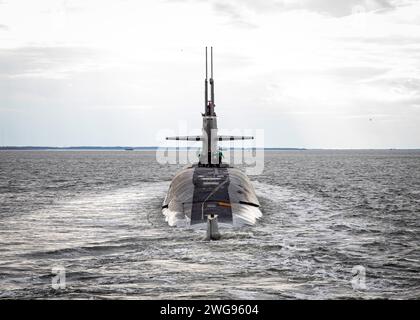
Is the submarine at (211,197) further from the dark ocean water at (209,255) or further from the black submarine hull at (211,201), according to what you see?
the dark ocean water at (209,255)

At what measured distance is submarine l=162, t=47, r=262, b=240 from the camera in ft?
95.9

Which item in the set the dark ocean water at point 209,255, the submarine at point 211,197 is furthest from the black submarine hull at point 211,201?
the dark ocean water at point 209,255

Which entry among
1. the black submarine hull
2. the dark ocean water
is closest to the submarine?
the black submarine hull

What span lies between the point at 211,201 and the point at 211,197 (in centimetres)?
93

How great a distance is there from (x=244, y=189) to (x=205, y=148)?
39.9 feet

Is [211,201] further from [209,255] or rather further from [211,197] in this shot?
[209,255]

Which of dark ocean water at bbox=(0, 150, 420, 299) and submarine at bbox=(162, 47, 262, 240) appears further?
submarine at bbox=(162, 47, 262, 240)

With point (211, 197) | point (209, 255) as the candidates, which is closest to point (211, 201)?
point (211, 197)

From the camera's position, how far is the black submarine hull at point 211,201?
29.8 meters

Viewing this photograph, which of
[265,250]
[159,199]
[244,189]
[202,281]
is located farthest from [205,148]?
[202,281]

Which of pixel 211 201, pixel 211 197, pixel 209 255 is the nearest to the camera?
pixel 209 255

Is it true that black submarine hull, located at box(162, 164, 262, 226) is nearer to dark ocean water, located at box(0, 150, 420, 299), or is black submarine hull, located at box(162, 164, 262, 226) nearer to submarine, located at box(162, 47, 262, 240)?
submarine, located at box(162, 47, 262, 240)

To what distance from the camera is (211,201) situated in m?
32.1
